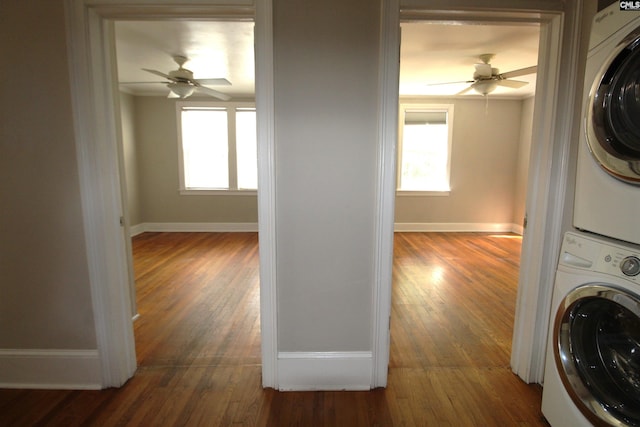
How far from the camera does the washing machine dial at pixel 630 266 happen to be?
1.02 m

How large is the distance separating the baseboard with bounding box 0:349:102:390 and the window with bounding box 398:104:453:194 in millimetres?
5080

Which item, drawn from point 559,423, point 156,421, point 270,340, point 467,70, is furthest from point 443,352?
point 467,70

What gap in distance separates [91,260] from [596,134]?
242 cm

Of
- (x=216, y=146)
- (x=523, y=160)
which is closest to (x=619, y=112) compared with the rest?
(x=523, y=160)

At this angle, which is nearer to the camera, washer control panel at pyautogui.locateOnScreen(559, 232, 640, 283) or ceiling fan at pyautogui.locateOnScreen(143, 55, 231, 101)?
washer control panel at pyautogui.locateOnScreen(559, 232, 640, 283)

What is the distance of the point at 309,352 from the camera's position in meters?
1.81

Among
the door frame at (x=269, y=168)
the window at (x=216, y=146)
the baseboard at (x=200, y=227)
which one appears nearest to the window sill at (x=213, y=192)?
the window at (x=216, y=146)

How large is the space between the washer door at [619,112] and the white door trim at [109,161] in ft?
4.48

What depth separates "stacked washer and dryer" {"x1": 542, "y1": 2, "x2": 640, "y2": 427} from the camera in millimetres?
1081

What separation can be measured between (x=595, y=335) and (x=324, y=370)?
4.16 ft

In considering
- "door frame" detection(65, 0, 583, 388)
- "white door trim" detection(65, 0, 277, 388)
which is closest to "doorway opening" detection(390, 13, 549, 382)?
"door frame" detection(65, 0, 583, 388)

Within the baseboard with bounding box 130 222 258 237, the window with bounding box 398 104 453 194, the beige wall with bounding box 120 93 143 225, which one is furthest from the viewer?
the baseboard with bounding box 130 222 258 237

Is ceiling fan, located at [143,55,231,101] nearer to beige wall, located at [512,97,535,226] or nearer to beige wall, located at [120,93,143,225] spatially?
beige wall, located at [120,93,143,225]

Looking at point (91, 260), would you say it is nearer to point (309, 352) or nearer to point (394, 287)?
point (309, 352)
